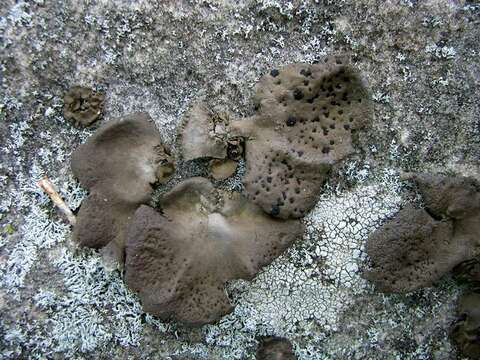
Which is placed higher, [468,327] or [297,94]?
[297,94]

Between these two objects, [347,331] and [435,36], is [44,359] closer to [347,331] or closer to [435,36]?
[347,331]

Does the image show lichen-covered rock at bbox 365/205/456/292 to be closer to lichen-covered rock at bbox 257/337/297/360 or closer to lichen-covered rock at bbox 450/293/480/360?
lichen-covered rock at bbox 450/293/480/360

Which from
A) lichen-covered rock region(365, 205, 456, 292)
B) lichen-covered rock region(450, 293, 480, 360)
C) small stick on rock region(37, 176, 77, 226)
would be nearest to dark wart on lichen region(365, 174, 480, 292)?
lichen-covered rock region(365, 205, 456, 292)

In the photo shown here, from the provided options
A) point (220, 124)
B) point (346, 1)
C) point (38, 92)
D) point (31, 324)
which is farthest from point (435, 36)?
point (31, 324)

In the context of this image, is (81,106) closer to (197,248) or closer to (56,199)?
(56,199)

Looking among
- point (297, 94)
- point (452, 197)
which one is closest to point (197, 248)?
point (297, 94)

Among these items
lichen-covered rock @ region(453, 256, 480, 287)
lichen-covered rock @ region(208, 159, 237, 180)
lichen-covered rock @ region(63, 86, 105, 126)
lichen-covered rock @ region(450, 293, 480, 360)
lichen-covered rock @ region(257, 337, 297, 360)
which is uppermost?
lichen-covered rock @ region(63, 86, 105, 126)

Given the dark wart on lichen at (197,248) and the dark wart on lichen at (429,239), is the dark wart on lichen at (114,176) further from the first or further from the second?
the dark wart on lichen at (429,239)
